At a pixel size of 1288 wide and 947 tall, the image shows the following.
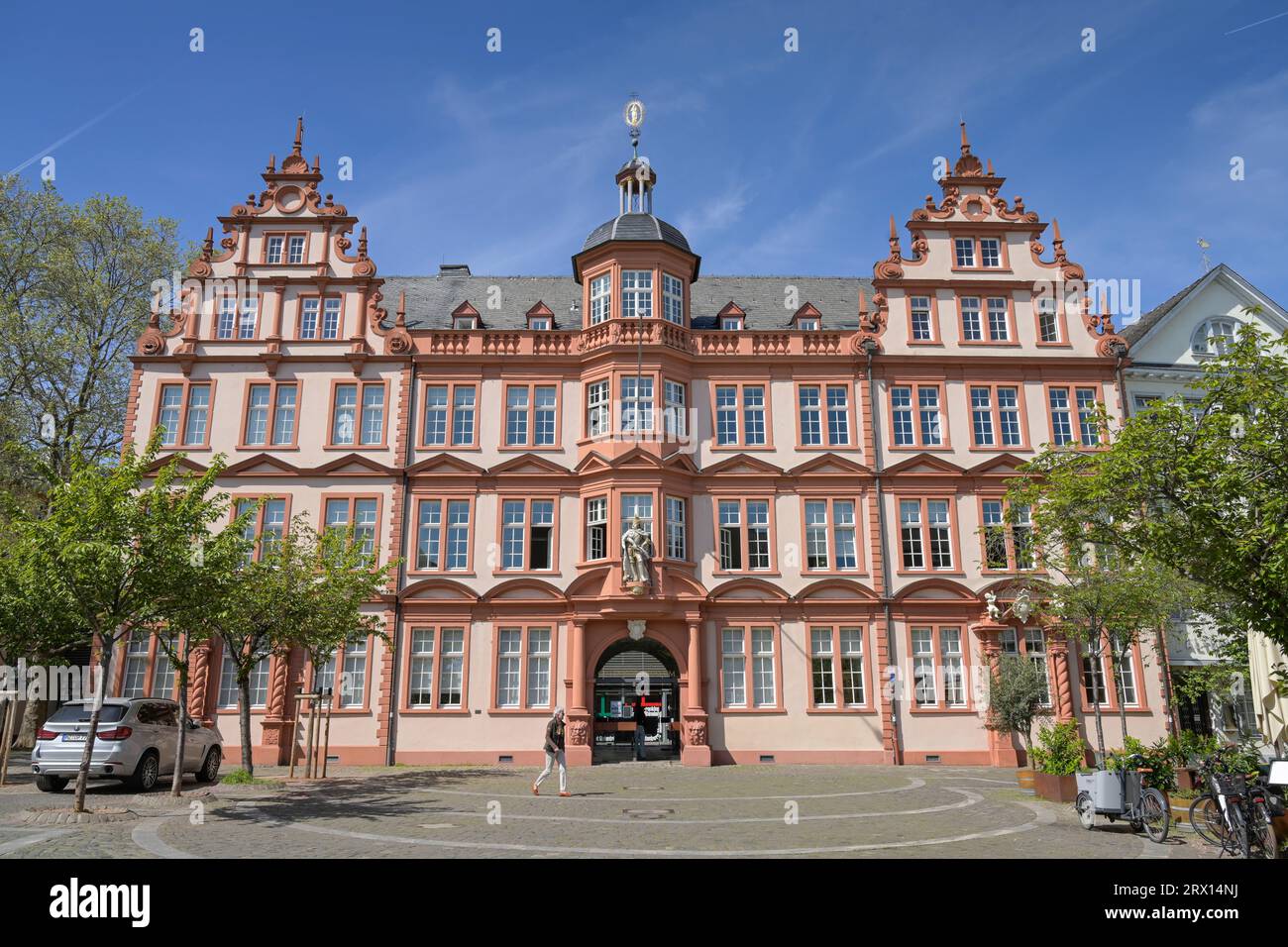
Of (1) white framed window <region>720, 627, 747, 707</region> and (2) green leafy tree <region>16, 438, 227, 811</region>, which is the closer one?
(2) green leafy tree <region>16, 438, 227, 811</region>

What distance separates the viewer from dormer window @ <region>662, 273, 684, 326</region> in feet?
106

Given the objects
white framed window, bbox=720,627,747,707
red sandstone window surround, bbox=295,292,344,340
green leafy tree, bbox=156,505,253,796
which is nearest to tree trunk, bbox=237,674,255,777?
green leafy tree, bbox=156,505,253,796

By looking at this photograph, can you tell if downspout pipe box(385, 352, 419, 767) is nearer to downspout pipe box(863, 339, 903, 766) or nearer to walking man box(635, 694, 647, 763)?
walking man box(635, 694, 647, 763)

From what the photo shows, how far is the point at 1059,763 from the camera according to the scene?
59.7 ft

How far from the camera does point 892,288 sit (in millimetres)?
33062

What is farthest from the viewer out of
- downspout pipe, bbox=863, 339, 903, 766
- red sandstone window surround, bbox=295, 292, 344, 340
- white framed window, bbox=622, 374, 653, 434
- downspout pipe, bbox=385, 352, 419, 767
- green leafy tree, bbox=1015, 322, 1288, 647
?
red sandstone window surround, bbox=295, 292, 344, 340

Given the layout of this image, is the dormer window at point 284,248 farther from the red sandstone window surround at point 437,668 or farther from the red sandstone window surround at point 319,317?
the red sandstone window surround at point 437,668

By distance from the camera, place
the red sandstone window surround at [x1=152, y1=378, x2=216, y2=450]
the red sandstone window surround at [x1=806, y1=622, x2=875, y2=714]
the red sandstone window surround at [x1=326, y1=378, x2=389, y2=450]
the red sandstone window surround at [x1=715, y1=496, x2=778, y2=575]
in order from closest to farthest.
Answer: the red sandstone window surround at [x1=806, y1=622, x2=875, y2=714] < the red sandstone window surround at [x1=715, y1=496, x2=778, y2=575] < the red sandstone window surround at [x1=152, y1=378, x2=216, y2=450] < the red sandstone window surround at [x1=326, y1=378, x2=389, y2=450]

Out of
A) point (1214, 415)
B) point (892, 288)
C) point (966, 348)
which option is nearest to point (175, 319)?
point (892, 288)

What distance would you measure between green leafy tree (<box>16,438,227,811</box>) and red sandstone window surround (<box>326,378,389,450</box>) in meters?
14.1

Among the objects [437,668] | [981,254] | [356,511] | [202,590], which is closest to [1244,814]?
[202,590]

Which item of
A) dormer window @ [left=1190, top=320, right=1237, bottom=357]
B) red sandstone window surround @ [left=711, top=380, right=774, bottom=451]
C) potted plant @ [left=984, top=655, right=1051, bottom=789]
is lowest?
potted plant @ [left=984, top=655, right=1051, bottom=789]

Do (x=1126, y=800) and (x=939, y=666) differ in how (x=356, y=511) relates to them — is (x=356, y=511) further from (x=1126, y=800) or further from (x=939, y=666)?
(x=1126, y=800)
